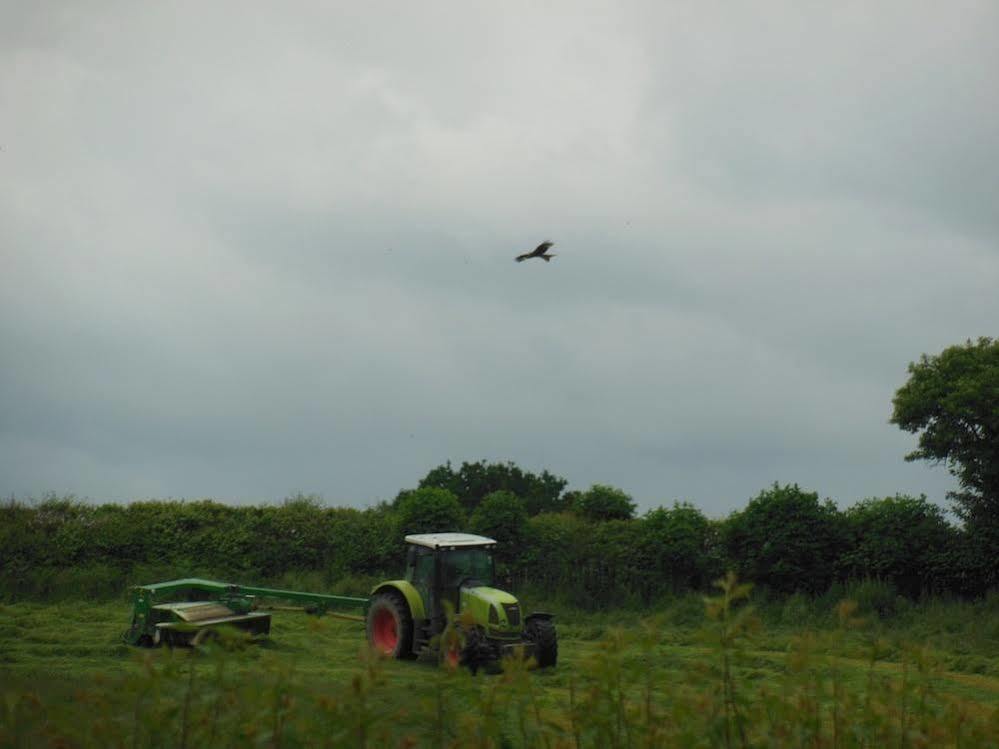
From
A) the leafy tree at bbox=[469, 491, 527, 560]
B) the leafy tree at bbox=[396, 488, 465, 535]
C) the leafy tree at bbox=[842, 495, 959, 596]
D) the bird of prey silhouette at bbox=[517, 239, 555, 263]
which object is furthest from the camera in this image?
the leafy tree at bbox=[396, 488, 465, 535]

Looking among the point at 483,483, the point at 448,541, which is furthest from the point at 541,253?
the point at 483,483

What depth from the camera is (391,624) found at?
1498 cm

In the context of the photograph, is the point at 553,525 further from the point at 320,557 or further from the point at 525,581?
the point at 320,557

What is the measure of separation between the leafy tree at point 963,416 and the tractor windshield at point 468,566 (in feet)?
37.5

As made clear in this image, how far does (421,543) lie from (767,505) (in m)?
9.64

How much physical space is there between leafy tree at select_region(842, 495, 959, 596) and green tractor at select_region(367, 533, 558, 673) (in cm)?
952

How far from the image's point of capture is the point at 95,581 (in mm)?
23531

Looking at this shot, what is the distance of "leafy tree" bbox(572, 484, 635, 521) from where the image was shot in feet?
82.1

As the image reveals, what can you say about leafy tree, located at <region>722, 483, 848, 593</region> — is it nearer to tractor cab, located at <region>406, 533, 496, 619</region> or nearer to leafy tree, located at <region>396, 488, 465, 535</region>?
leafy tree, located at <region>396, 488, 465, 535</region>

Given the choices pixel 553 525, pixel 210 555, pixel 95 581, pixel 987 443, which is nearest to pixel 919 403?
pixel 987 443

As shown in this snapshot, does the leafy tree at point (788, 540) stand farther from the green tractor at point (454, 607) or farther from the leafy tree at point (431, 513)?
the green tractor at point (454, 607)

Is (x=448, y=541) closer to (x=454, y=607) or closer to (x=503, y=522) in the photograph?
(x=454, y=607)

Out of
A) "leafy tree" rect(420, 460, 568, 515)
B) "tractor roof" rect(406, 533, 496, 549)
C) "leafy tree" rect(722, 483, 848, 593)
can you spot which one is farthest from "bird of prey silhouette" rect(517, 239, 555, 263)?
"leafy tree" rect(420, 460, 568, 515)

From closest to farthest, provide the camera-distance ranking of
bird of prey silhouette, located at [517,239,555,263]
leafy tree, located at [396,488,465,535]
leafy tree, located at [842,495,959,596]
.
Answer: bird of prey silhouette, located at [517,239,555,263] → leafy tree, located at [842,495,959,596] → leafy tree, located at [396,488,465,535]
